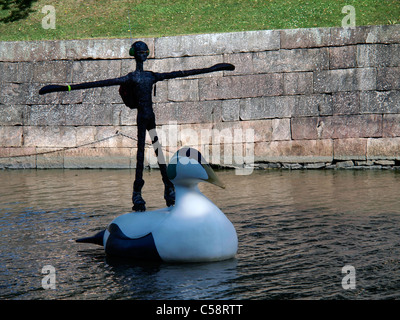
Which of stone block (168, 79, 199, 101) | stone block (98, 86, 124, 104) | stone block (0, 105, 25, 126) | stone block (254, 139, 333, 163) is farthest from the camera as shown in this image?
stone block (0, 105, 25, 126)

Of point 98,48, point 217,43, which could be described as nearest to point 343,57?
point 217,43

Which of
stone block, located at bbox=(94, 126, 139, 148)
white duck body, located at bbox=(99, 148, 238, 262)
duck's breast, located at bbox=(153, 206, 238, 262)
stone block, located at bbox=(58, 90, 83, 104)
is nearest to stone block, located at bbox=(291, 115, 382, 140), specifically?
stone block, located at bbox=(94, 126, 139, 148)

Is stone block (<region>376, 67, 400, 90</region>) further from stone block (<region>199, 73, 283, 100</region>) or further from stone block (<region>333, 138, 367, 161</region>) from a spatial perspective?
stone block (<region>199, 73, 283, 100</region>)

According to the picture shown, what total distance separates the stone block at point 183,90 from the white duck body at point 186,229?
8500 millimetres

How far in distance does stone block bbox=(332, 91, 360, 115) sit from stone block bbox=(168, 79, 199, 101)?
121 inches

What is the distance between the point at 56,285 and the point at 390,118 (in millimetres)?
10024

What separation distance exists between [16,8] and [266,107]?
24.7 ft

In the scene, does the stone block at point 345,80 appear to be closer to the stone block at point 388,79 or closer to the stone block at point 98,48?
the stone block at point 388,79

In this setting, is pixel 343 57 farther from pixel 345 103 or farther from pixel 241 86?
pixel 241 86

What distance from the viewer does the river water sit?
5648mm

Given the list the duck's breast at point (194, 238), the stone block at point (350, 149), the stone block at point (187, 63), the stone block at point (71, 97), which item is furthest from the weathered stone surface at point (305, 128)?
the duck's breast at point (194, 238)

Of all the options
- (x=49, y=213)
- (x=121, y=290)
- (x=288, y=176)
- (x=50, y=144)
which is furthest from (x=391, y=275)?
(x=50, y=144)

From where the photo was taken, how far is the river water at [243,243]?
5648mm
